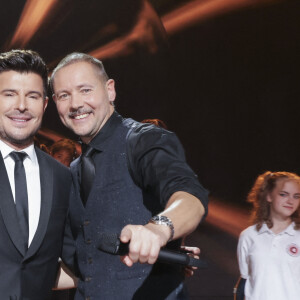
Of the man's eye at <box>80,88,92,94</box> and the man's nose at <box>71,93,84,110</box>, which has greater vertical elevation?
the man's eye at <box>80,88,92,94</box>

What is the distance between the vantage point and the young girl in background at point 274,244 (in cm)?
282

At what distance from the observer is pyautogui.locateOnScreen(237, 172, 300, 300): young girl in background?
2.82 m

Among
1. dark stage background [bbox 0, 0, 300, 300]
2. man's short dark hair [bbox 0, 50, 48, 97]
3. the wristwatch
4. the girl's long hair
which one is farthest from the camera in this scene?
dark stage background [bbox 0, 0, 300, 300]

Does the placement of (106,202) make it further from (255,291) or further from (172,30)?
(172,30)

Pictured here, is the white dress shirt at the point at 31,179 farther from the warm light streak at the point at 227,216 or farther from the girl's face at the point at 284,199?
the warm light streak at the point at 227,216

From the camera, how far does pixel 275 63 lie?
5.15 meters

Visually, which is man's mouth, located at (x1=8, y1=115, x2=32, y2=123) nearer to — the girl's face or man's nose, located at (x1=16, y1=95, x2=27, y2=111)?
man's nose, located at (x1=16, y1=95, x2=27, y2=111)

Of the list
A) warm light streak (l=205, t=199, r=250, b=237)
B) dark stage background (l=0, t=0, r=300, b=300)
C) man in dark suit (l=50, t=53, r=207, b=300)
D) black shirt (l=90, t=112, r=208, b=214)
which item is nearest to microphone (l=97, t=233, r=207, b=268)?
man in dark suit (l=50, t=53, r=207, b=300)

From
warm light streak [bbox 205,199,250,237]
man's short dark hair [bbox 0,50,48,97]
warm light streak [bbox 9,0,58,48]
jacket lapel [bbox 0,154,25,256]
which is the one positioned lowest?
warm light streak [bbox 205,199,250,237]

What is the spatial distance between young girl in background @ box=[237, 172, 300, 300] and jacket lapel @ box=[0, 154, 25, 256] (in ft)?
5.68

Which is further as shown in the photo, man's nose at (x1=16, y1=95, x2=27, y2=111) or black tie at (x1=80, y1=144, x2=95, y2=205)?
man's nose at (x1=16, y1=95, x2=27, y2=111)

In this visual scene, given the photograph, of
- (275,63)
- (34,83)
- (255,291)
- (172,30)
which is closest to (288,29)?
(275,63)

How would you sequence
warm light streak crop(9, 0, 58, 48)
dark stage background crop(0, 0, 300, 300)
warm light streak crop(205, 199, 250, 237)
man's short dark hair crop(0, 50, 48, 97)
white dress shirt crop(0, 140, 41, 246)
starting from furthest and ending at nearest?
warm light streak crop(205, 199, 250, 237), dark stage background crop(0, 0, 300, 300), warm light streak crop(9, 0, 58, 48), man's short dark hair crop(0, 50, 48, 97), white dress shirt crop(0, 140, 41, 246)

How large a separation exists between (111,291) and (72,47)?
3721 mm
